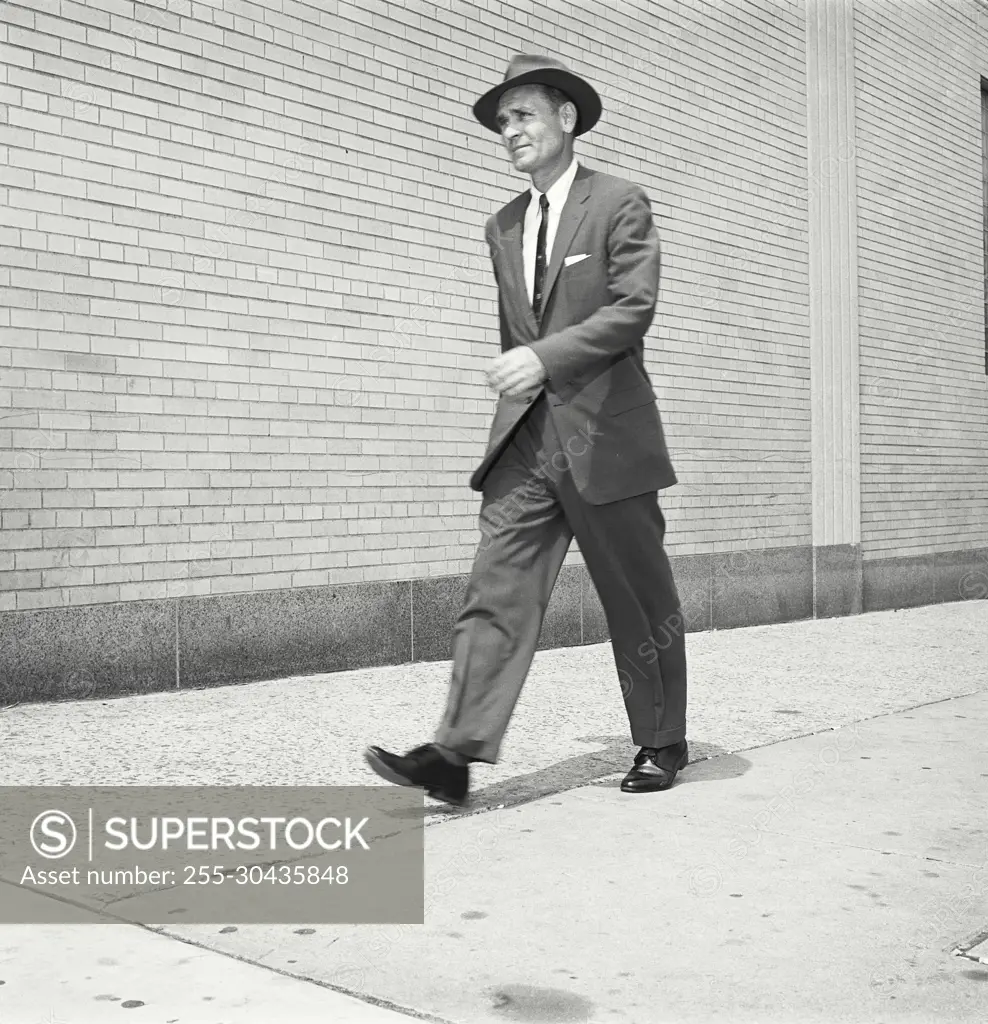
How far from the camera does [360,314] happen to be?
22.7 feet

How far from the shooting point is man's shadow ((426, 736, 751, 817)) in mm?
3886

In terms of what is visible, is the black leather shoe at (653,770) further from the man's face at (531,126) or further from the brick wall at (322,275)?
the brick wall at (322,275)

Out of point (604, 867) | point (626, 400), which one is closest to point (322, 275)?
point (626, 400)

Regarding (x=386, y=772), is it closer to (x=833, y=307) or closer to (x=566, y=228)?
(x=566, y=228)

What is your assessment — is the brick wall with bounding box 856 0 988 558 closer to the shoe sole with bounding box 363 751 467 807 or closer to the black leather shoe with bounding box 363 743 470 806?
the black leather shoe with bounding box 363 743 470 806

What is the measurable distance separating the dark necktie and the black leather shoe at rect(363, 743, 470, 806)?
4.20ft

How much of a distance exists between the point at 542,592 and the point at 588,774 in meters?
0.76

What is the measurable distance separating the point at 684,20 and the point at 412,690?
5.20 m

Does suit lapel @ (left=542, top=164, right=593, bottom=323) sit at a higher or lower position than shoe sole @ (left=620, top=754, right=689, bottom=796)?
higher

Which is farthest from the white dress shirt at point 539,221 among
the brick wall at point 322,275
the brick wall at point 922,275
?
the brick wall at point 922,275

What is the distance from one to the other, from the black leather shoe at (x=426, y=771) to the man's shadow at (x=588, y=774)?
0.08m

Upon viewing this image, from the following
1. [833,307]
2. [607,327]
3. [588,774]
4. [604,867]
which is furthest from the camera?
[833,307]

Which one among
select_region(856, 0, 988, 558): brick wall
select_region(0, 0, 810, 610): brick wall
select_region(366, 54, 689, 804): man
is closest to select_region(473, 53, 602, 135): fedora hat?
select_region(366, 54, 689, 804): man

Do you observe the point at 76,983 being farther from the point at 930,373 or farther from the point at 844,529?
the point at 930,373
